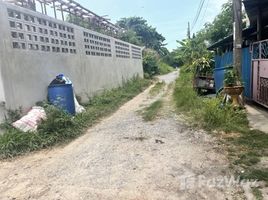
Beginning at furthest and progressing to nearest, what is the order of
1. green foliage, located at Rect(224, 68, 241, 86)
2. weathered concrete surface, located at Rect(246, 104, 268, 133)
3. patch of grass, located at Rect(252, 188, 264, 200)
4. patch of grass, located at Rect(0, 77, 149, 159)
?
1. green foliage, located at Rect(224, 68, 241, 86)
2. weathered concrete surface, located at Rect(246, 104, 268, 133)
3. patch of grass, located at Rect(0, 77, 149, 159)
4. patch of grass, located at Rect(252, 188, 264, 200)

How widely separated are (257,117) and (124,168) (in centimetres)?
370

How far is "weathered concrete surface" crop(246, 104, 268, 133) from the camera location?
5344 mm

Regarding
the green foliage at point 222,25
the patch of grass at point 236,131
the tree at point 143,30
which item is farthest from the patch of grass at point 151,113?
the tree at point 143,30

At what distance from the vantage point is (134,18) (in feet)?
138

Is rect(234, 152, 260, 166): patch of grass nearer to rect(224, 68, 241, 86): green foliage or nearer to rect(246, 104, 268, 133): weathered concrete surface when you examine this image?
rect(246, 104, 268, 133): weathered concrete surface

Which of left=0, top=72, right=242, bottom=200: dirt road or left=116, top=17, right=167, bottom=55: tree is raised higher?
left=116, top=17, right=167, bottom=55: tree

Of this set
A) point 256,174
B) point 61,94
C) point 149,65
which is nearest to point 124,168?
point 256,174

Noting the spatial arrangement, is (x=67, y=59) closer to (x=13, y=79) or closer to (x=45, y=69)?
(x=45, y=69)

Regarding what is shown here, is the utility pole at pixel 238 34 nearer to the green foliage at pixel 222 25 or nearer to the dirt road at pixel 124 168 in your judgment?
the dirt road at pixel 124 168

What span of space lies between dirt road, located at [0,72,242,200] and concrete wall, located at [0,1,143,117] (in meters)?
1.59

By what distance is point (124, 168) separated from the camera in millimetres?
3795

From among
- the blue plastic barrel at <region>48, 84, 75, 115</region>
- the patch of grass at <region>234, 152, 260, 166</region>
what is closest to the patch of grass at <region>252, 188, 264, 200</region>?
the patch of grass at <region>234, 152, 260, 166</region>

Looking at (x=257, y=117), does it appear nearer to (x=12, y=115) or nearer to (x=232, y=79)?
(x=232, y=79)

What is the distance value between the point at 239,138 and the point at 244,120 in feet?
3.70
